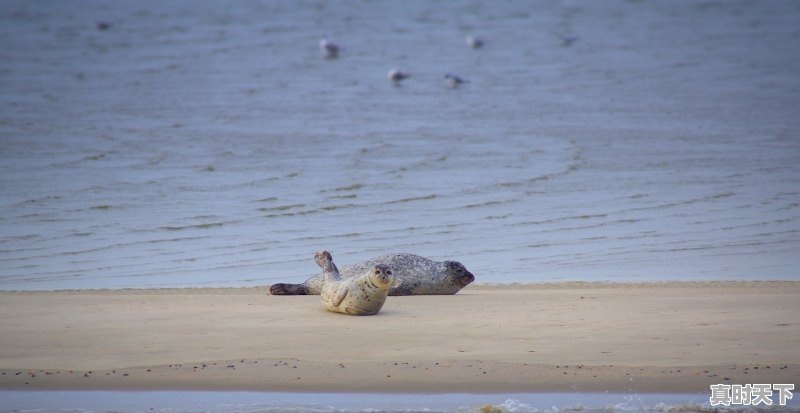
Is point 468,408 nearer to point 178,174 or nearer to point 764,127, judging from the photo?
point 178,174

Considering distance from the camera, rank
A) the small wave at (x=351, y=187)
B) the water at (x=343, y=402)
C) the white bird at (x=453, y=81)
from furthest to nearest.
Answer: the white bird at (x=453, y=81) → the small wave at (x=351, y=187) → the water at (x=343, y=402)

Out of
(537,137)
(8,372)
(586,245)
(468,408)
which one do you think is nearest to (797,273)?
(586,245)

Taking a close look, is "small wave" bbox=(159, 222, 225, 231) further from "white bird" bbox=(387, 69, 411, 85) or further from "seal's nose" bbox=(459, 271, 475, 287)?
"white bird" bbox=(387, 69, 411, 85)

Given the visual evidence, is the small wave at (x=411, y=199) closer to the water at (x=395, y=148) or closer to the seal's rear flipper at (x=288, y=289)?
the water at (x=395, y=148)

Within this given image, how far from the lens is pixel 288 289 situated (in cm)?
823

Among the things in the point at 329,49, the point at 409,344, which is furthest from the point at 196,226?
the point at 329,49

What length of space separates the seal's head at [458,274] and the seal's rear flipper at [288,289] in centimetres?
94

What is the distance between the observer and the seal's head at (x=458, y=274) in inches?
324

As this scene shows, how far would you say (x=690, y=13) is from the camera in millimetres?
38656

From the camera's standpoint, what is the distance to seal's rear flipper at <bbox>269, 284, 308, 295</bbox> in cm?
820

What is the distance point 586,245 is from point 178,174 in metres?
6.18

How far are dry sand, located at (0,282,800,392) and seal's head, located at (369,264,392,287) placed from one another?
20 cm

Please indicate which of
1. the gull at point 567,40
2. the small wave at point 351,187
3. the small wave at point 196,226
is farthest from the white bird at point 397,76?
the small wave at point 196,226

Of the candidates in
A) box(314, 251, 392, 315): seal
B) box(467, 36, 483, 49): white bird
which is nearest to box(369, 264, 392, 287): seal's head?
box(314, 251, 392, 315): seal
